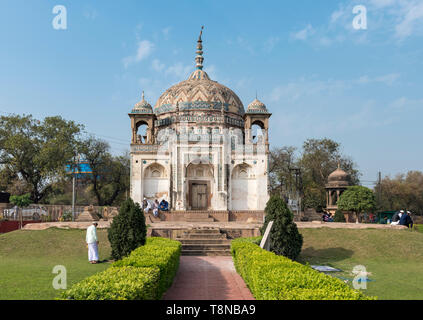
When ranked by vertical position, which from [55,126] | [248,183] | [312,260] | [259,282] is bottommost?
[312,260]

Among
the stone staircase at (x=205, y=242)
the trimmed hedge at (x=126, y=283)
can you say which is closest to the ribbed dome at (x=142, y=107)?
the stone staircase at (x=205, y=242)

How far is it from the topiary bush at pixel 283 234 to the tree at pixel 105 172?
25.2 metres

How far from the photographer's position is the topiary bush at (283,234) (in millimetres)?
12836

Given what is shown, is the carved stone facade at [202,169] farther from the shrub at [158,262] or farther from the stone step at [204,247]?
the shrub at [158,262]

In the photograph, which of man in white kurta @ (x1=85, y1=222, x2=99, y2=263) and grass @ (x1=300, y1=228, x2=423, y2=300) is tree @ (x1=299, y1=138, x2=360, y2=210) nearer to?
grass @ (x1=300, y1=228, x2=423, y2=300)

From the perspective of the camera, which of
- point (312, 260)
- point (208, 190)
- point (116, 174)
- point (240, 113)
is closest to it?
point (312, 260)

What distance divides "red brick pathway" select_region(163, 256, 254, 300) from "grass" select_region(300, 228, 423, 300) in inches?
120

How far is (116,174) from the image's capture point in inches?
1513

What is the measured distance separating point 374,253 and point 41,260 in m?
12.5

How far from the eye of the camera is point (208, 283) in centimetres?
936

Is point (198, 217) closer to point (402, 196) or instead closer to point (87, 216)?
point (87, 216)
